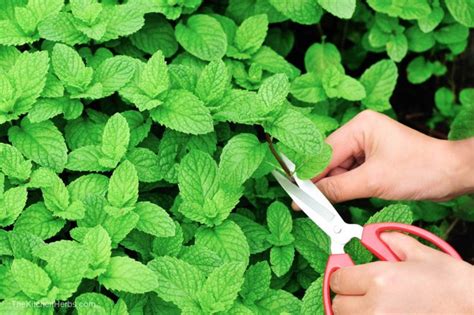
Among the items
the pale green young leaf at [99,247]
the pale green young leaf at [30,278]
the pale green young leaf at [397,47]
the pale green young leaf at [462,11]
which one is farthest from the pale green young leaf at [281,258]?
the pale green young leaf at [462,11]

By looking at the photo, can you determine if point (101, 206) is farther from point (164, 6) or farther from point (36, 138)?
point (164, 6)

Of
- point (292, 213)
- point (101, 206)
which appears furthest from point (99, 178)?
point (292, 213)

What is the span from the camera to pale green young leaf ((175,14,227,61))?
160 cm

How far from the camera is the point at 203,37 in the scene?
5.33 ft

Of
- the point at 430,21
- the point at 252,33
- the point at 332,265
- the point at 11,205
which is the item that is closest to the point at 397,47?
the point at 430,21

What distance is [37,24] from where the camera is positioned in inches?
59.1

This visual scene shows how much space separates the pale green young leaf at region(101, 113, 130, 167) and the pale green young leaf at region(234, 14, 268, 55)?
0.41m

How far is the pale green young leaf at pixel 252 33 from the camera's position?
5.41 ft

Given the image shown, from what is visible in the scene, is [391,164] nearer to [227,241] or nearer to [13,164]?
[227,241]

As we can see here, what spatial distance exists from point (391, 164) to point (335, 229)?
0.75 feet

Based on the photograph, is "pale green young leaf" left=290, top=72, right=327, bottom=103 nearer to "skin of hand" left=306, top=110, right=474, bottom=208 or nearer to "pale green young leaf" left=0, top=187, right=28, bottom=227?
"skin of hand" left=306, top=110, right=474, bottom=208

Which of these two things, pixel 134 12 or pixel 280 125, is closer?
pixel 280 125

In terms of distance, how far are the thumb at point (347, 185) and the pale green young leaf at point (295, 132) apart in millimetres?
195

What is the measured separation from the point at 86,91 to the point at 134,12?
22 cm
